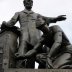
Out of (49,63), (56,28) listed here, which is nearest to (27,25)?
(56,28)

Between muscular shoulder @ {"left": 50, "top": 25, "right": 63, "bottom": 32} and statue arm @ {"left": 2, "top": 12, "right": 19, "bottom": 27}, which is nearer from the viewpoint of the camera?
muscular shoulder @ {"left": 50, "top": 25, "right": 63, "bottom": 32}

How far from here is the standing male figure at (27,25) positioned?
1090 centimetres

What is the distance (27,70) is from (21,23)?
6.56 feet

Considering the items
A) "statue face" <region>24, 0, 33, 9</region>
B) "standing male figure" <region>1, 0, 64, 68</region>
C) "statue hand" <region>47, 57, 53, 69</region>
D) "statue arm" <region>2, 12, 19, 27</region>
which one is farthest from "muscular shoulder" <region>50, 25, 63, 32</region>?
"statue face" <region>24, 0, 33, 9</region>

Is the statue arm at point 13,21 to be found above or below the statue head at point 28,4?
below

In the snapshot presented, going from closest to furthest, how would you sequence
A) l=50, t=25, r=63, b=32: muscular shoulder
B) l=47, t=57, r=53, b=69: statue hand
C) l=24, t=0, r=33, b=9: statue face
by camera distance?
1. l=47, t=57, r=53, b=69: statue hand
2. l=50, t=25, r=63, b=32: muscular shoulder
3. l=24, t=0, r=33, b=9: statue face

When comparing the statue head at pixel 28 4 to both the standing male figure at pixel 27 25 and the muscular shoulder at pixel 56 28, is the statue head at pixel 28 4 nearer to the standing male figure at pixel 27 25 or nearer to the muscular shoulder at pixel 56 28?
the standing male figure at pixel 27 25

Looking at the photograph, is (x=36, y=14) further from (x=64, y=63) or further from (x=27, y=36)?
(x=64, y=63)

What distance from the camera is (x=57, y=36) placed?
10.5m

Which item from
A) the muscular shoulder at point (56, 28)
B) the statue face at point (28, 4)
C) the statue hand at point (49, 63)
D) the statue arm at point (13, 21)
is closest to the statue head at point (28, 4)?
the statue face at point (28, 4)

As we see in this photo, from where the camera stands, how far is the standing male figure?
1090 cm

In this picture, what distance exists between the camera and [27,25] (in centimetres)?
1138

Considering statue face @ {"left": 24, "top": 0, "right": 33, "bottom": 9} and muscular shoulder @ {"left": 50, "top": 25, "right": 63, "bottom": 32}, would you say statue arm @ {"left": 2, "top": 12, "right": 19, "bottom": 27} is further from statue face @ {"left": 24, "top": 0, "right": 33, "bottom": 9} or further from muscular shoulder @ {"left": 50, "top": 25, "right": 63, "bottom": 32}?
muscular shoulder @ {"left": 50, "top": 25, "right": 63, "bottom": 32}

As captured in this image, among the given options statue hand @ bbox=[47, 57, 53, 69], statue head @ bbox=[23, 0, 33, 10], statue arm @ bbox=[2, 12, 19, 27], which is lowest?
statue hand @ bbox=[47, 57, 53, 69]
